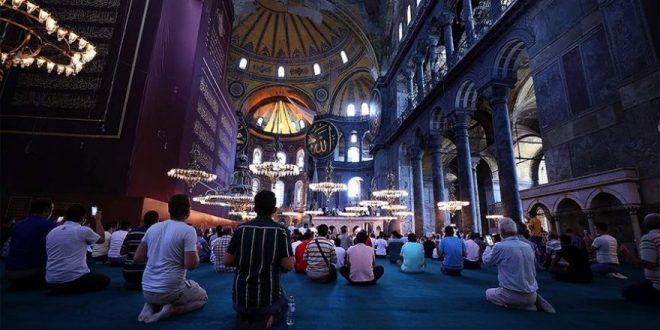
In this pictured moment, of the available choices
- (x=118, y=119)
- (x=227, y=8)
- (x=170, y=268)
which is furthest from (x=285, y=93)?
(x=170, y=268)

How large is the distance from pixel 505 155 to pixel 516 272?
6.17 meters

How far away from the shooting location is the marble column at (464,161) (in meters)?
10.1

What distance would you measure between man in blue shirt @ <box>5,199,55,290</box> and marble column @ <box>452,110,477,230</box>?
34.0 feet

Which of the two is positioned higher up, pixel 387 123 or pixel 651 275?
pixel 387 123

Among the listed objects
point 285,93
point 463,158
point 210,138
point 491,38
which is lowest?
point 463,158

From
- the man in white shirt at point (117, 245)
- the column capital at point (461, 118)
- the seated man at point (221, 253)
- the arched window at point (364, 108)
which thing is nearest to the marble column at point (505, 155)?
the column capital at point (461, 118)

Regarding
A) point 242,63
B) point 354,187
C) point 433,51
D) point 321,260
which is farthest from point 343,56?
point 321,260

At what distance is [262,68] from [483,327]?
25.7 meters

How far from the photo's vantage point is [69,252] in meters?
2.97

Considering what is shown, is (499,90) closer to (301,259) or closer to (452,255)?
(452,255)

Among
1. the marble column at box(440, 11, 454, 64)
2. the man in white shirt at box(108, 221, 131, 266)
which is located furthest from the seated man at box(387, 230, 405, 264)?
the marble column at box(440, 11, 454, 64)

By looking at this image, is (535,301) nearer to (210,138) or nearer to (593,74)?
(593,74)

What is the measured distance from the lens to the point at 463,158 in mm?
10320

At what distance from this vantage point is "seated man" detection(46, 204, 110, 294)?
2928mm
